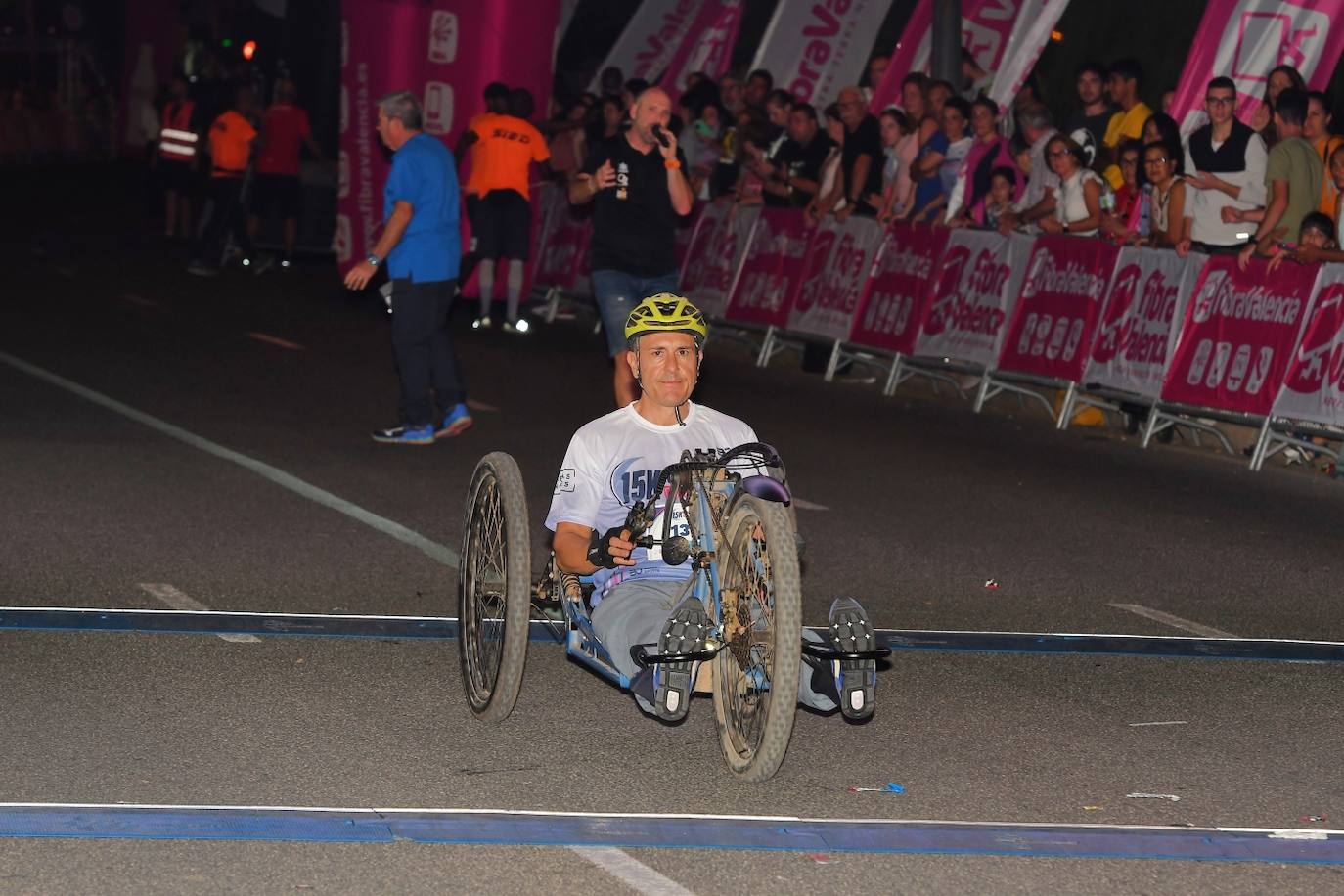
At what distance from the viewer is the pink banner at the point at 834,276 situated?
18.1m

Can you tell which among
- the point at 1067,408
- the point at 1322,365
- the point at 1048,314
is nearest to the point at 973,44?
the point at 1048,314

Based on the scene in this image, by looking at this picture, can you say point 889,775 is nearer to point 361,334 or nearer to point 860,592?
point 860,592

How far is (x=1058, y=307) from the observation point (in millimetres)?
15664

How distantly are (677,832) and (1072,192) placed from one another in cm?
1122

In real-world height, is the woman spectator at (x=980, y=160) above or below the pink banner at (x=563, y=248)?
above

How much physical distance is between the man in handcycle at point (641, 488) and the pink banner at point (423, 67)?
16184 mm

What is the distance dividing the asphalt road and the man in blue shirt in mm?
378

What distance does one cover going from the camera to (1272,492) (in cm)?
1276

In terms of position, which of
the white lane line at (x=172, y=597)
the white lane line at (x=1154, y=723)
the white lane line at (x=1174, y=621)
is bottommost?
the white lane line at (x=172, y=597)

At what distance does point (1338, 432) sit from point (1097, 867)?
324 inches

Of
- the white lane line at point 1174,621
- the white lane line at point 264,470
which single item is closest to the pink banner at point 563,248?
the white lane line at point 264,470

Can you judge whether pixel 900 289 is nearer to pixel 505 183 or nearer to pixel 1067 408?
pixel 1067 408

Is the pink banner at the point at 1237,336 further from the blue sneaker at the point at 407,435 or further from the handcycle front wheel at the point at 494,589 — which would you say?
the handcycle front wheel at the point at 494,589

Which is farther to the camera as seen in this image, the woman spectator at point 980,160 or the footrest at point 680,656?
the woman spectator at point 980,160
